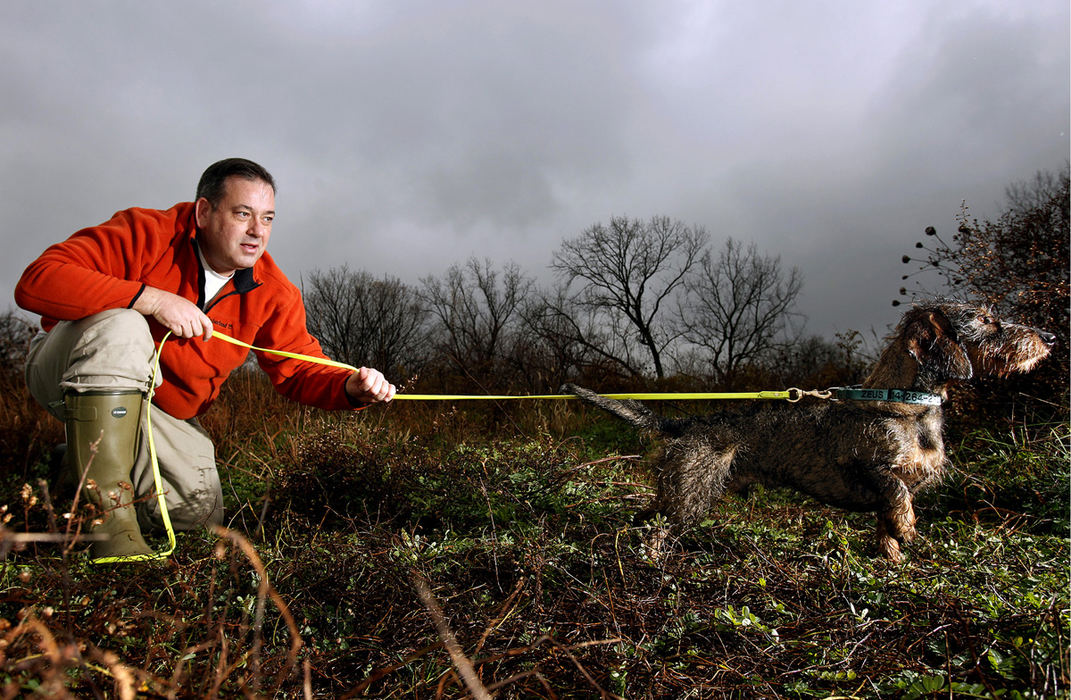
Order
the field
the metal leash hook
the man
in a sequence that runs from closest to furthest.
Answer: the field, the metal leash hook, the man

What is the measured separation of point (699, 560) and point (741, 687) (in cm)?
117

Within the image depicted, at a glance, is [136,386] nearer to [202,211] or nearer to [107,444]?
[107,444]

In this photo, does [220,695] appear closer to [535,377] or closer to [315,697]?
[315,697]

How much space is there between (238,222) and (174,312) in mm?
702

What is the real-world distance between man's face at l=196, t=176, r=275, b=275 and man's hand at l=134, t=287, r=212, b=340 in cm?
50

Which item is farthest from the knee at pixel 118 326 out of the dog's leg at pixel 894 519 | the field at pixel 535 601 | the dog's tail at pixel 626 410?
the dog's leg at pixel 894 519

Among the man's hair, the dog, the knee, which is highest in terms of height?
the man's hair

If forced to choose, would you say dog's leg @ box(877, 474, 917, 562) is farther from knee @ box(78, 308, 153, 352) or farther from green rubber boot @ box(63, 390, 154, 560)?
knee @ box(78, 308, 153, 352)

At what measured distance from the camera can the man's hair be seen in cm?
416

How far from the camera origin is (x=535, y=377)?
9805mm

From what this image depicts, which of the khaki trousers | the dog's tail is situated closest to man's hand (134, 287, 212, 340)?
the khaki trousers

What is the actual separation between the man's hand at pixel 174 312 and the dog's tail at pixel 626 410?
6.98ft

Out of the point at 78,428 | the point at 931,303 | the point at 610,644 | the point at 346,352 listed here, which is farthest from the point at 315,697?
the point at 346,352

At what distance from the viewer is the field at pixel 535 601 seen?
82.5 inches
